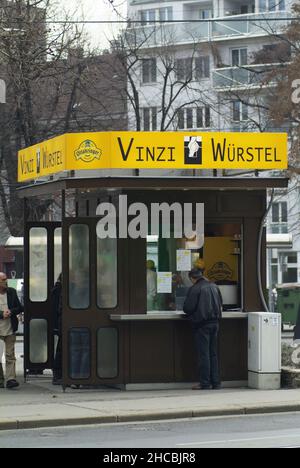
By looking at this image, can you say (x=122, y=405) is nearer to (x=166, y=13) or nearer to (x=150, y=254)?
(x=150, y=254)

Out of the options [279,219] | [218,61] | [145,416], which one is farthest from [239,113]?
[145,416]

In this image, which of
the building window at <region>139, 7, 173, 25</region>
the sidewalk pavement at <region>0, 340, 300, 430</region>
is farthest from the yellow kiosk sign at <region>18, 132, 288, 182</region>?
the building window at <region>139, 7, 173, 25</region>

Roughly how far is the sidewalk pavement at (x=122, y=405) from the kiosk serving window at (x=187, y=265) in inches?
55.4

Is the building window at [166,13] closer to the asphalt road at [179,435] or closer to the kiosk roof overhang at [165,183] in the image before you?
the kiosk roof overhang at [165,183]

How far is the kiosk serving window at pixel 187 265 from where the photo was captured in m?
18.4

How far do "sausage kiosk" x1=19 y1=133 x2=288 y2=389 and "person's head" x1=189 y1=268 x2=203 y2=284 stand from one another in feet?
1.38

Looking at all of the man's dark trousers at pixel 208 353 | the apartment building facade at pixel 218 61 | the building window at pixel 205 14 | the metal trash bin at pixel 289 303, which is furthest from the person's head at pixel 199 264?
the building window at pixel 205 14

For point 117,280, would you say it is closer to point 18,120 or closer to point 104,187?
point 104,187

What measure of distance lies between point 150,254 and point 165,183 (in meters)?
1.28

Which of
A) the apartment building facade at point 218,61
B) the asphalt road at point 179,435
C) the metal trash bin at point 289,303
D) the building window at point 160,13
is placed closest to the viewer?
the asphalt road at point 179,435

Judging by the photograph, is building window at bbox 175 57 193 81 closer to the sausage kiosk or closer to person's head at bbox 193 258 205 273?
the sausage kiosk

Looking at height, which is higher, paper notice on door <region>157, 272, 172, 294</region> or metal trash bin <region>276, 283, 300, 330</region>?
paper notice on door <region>157, 272, 172, 294</region>

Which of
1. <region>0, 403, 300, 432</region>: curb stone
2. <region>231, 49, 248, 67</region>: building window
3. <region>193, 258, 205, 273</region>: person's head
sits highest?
<region>231, 49, 248, 67</region>: building window

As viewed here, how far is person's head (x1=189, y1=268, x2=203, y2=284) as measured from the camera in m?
18.1
